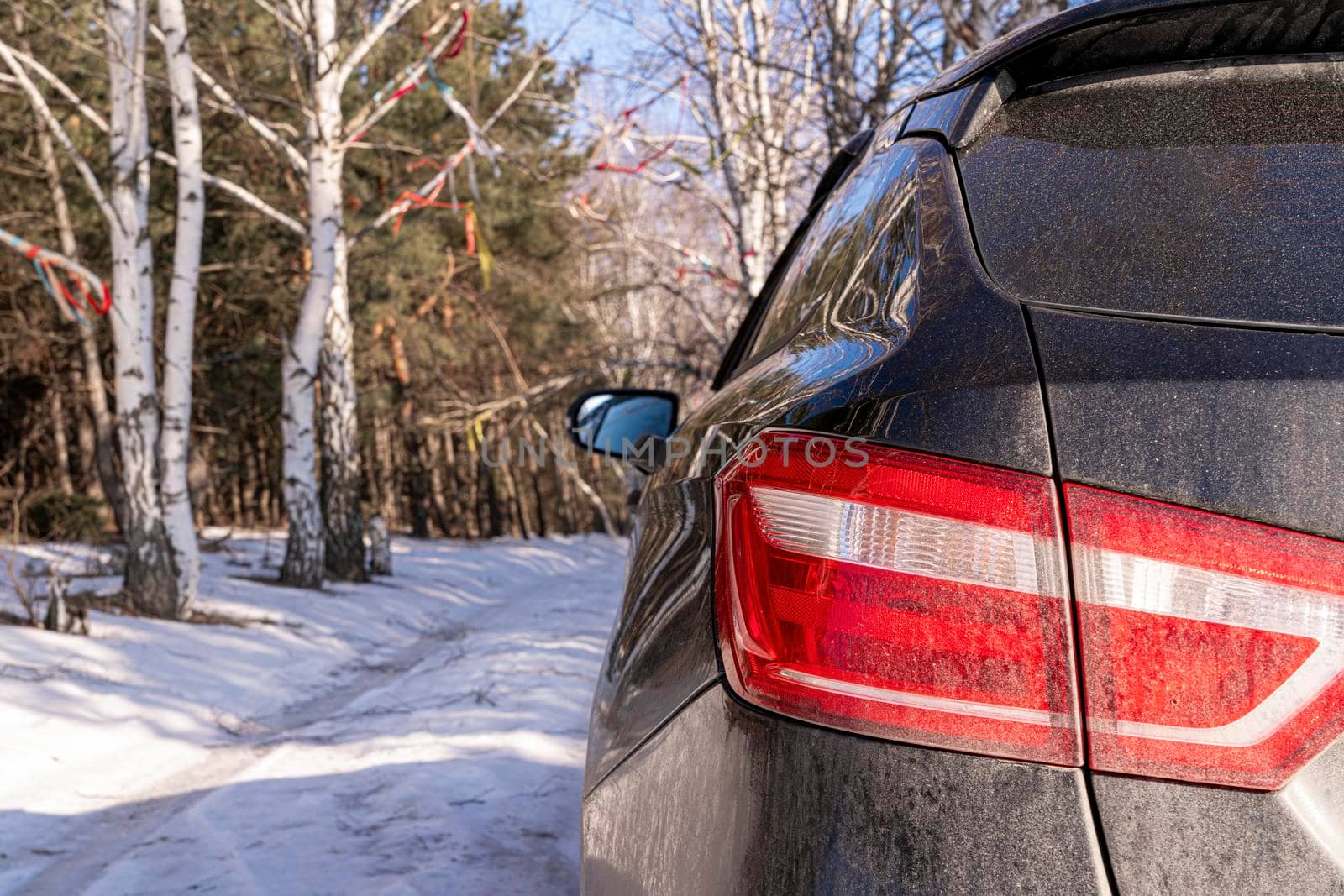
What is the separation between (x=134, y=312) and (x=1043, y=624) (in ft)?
29.7

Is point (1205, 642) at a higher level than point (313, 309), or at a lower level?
lower

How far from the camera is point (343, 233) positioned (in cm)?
1263

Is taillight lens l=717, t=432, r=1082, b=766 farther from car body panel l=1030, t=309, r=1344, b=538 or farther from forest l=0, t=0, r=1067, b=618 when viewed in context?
forest l=0, t=0, r=1067, b=618

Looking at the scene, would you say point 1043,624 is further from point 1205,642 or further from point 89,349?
point 89,349

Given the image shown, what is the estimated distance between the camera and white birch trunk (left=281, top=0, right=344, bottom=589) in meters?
11.0

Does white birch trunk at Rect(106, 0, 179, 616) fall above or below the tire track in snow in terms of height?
above

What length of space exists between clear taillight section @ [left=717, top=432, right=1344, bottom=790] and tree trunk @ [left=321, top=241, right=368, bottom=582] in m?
12.7

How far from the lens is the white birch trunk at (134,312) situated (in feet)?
28.1

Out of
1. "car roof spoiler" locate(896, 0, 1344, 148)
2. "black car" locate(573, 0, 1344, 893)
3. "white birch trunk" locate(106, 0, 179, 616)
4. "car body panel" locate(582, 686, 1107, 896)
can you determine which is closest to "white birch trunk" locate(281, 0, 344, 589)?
"white birch trunk" locate(106, 0, 179, 616)

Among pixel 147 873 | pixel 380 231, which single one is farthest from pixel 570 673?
pixel 380 231

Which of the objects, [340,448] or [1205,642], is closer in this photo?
[1205,642]

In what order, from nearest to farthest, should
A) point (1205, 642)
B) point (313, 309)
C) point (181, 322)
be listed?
1. point (1205, 642)
2. point (181, 322)
3. point (313, 309)

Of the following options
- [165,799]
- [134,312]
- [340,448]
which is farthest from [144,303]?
[165,799]

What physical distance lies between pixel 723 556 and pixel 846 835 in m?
0.29
